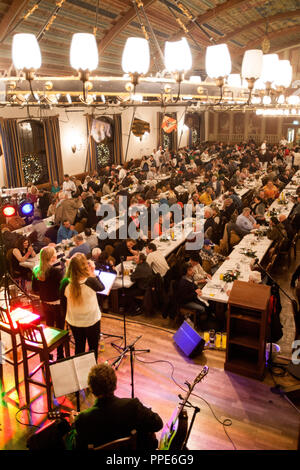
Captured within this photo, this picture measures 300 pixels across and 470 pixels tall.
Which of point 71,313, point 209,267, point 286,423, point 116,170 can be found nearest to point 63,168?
point 116,170

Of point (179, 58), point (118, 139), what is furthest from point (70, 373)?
point (118, 139)

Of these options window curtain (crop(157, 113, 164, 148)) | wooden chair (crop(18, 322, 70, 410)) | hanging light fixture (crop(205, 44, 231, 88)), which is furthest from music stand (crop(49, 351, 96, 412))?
window curtain (crop(157, 113, 164, 148))

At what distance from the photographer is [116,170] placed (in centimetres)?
1403

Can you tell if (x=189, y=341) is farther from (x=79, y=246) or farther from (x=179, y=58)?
(x=179, y=58)

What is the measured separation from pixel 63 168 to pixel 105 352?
1060cm

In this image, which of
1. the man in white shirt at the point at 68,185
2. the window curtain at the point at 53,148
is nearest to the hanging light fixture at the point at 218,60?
the man in white shirt at the point at 68,185

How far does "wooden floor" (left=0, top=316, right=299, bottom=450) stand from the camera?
3.52m

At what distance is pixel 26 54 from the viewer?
2.91 meters

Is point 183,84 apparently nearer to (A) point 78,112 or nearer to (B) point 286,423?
(B) point 286,423

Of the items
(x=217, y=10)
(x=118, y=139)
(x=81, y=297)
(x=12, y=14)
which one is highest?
(x=217, y=10)

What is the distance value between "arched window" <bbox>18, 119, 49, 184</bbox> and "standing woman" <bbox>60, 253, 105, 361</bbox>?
9.88 metres

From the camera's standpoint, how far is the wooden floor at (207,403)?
3521 millimetres

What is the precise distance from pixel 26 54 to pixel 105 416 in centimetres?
271

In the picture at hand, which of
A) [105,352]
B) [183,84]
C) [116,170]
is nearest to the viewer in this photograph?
[183,84]
